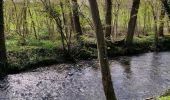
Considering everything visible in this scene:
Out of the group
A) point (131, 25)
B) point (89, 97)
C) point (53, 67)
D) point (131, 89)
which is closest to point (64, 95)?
point (89, 97)

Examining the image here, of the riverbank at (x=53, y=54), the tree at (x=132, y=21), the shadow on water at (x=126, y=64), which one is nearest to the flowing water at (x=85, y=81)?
the shadow on water at (x=126, y=64)

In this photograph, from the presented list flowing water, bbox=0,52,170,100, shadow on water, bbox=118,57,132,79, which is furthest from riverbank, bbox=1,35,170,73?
shadow on water, bbox=118,57,132,79

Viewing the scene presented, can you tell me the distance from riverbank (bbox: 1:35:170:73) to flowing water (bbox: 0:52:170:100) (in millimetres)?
895

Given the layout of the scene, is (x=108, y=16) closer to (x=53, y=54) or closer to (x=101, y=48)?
(x=53, y=54)

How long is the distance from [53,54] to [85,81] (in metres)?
7.38

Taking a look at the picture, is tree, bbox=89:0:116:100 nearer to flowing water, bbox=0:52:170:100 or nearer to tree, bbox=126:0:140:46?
flowing water, bbox=0:52:170:100

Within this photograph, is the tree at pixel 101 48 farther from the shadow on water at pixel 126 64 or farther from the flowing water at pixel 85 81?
the shadow on water at pixel 126 64

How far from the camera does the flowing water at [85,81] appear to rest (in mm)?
19328

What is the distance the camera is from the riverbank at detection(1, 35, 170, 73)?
26.4 m

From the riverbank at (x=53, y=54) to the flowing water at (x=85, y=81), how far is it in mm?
895

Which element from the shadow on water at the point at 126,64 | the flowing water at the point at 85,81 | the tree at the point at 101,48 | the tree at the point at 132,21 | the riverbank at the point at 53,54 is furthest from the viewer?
the tree at the point at 132,21

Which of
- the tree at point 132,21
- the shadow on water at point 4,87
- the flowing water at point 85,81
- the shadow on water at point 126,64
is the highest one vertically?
the tree at point 132,21

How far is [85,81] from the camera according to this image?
22859mm

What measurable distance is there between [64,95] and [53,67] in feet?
26.9
